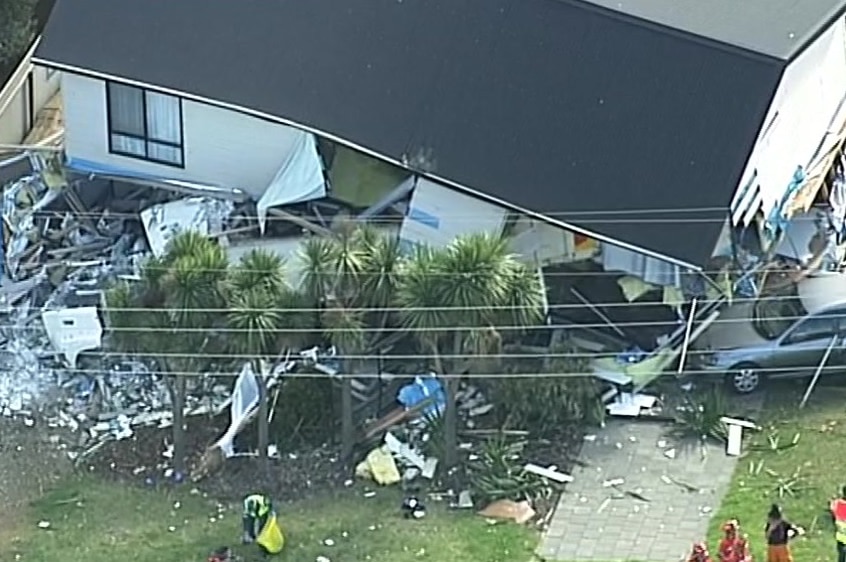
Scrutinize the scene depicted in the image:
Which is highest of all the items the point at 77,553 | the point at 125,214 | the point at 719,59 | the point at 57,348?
the point at 719,59

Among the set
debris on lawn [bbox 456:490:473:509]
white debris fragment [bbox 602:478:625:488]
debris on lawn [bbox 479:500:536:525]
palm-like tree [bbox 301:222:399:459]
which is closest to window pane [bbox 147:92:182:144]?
palm-like tree [bbox 301:222:399:459]

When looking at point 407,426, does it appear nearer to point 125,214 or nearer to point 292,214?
point 292,214

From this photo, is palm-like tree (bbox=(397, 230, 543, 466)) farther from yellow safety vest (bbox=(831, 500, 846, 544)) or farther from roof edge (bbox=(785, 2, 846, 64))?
roof edge (bbox=(785, 2, 846, 64))

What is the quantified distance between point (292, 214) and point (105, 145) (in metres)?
3.50

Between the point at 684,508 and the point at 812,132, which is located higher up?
the point at 812,132

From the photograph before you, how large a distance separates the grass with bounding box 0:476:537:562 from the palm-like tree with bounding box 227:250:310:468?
124 centimetres

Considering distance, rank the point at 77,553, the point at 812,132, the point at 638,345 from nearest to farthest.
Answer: the point at 77,553
the point at 638,345
the point at 812,132

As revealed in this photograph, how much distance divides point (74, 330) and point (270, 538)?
4966 millimetres

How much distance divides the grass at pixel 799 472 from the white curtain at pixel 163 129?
356 inches

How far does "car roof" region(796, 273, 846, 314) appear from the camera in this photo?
2242 cm

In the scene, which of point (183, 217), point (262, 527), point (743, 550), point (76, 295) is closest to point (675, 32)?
point (183, 217)

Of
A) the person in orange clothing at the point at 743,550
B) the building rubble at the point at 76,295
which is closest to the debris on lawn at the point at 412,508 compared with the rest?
the building rubble at the point at 76,295

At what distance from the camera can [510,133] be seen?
2311 cm

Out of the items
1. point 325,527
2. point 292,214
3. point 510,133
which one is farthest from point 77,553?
point 510,133
